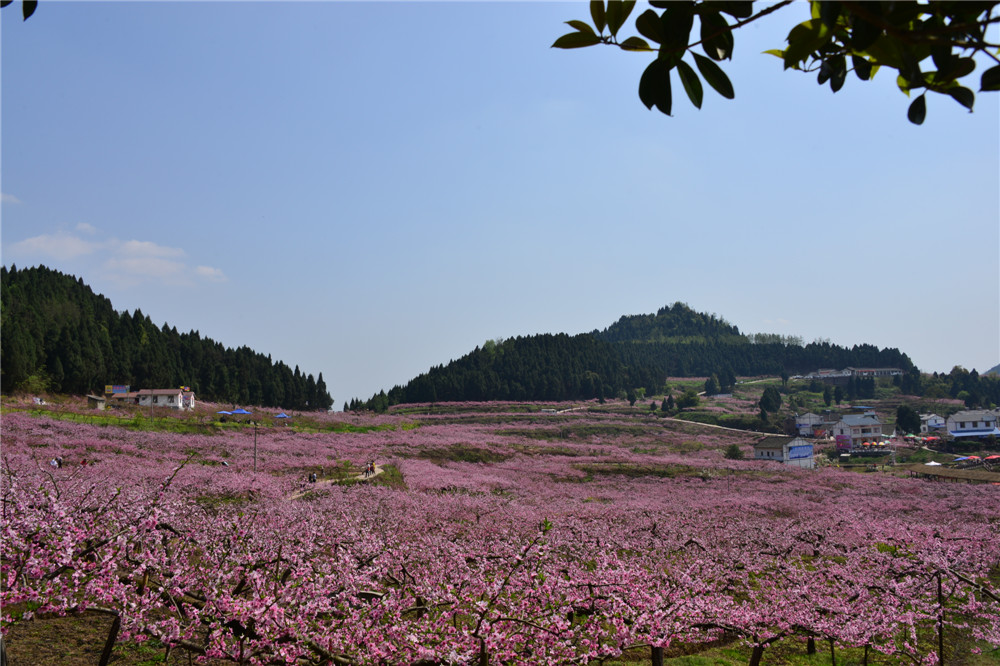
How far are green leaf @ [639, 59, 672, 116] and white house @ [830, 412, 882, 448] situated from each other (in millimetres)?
74573

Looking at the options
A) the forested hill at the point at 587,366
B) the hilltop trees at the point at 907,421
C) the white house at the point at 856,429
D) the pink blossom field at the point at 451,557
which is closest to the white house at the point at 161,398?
the pink blossom field at the point at 451,557

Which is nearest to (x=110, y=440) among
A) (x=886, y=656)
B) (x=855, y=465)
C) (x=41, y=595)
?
(x=41, y=595)

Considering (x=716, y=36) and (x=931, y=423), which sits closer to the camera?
(x=716, y=36)

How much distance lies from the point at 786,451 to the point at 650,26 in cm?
5567

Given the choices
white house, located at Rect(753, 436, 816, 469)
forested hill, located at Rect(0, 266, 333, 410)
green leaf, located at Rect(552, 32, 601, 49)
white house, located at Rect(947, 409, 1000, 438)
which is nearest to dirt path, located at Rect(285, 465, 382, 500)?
green leaf, located at Rect(552, 32, 601, 49)

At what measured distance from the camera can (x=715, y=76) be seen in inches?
72.4

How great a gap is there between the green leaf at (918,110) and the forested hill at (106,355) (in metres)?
56.4

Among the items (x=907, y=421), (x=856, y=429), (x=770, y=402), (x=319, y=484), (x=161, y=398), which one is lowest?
(x=856, y=429)

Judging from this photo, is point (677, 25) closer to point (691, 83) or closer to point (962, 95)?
point (691, 83)

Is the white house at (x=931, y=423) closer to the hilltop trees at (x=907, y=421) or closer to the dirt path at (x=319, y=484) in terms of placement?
the hilltop trees at (x=907, y=421)

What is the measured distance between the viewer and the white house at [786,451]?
50750mm

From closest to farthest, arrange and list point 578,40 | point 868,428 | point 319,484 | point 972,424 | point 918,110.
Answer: point 578,40
point 918,110
point 319,484
point 868,428
point 972,424

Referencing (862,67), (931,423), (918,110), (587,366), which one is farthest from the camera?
(587,366)

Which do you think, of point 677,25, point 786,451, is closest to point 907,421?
point 786,451
